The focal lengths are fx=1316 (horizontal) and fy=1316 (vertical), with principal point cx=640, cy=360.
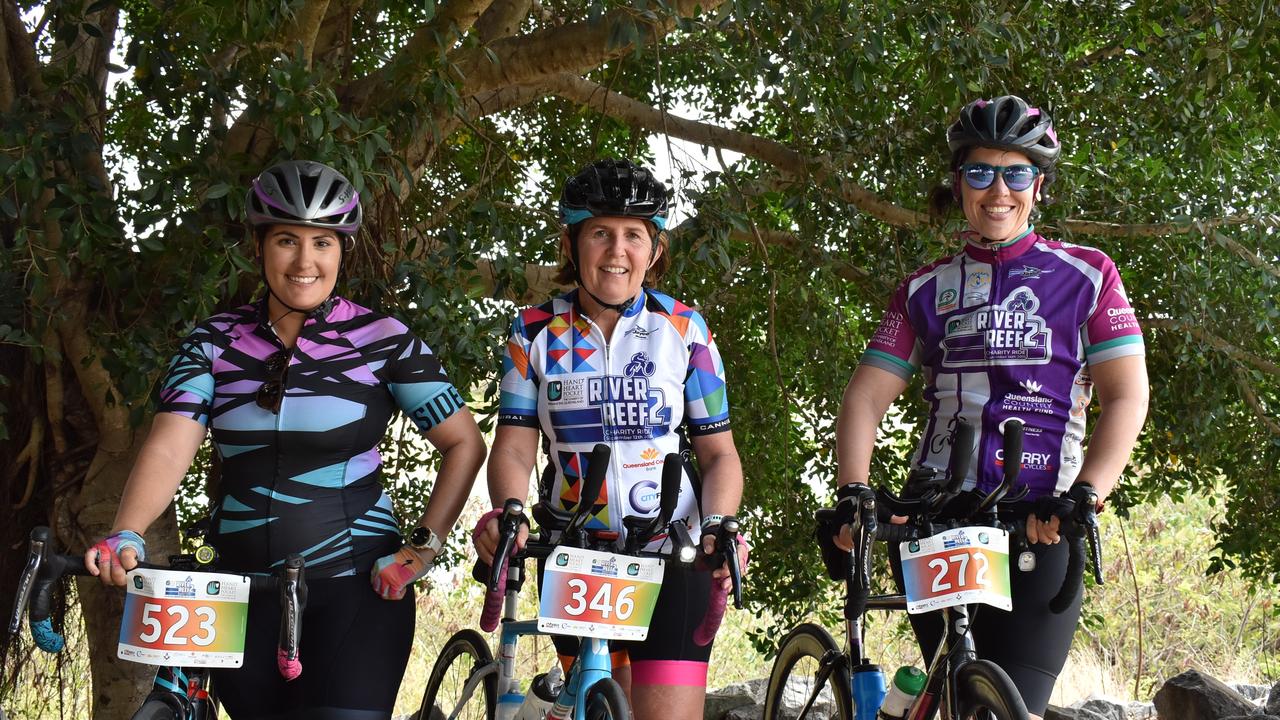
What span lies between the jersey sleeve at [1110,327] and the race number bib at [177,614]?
6.05 ft

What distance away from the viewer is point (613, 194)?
9.62 feet

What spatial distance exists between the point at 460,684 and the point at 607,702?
1.42 metres

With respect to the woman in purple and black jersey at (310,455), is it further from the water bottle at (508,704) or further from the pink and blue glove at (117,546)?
the water bottle at (508,704)

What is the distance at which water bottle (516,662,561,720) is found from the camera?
2932 mm

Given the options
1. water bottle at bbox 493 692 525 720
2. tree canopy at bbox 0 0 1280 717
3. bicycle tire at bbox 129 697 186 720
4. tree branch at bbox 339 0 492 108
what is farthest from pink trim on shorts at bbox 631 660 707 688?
tree branch at bbox 339 0 492 108

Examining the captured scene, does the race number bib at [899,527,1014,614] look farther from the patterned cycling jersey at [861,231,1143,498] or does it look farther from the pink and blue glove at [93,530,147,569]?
the pink and blue glove at [93,530,147,569]

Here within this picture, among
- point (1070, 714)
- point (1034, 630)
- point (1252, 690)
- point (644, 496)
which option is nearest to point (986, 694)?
point (1034, 630)

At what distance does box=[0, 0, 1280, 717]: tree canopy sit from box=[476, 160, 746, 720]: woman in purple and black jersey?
877 millimetres

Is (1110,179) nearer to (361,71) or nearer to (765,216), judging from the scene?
(765,216)

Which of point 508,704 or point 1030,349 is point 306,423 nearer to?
point 508,704

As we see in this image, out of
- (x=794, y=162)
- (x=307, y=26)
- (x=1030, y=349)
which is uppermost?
(x=794, y=162)

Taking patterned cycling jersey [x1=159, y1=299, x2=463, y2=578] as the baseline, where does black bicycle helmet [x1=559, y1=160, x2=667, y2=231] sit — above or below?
above

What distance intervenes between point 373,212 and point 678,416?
2.25 metres

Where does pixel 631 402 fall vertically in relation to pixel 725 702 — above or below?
above
